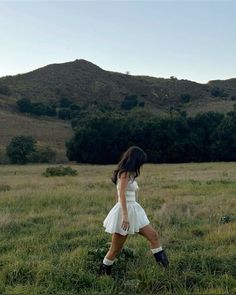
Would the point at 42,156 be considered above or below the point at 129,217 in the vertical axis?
below

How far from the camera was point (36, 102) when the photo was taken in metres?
98.0

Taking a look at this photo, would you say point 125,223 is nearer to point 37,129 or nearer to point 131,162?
point 131,162

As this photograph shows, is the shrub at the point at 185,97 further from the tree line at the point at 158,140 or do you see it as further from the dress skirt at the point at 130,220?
the dress skirt at the point at 130,220

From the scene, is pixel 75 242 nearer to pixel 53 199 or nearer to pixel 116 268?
pixel 116 268

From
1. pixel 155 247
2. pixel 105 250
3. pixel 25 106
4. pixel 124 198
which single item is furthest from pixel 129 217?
pixel 25 106

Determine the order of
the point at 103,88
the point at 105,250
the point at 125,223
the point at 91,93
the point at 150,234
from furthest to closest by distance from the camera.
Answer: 1. the point at 103,88
2. the point at 91,93
3. the point at 105,250
4. the point at 150,234
5. the point at 125,223

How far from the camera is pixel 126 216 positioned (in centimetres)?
584

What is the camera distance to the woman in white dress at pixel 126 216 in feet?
19.5

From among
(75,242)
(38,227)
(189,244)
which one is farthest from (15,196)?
(189,244)

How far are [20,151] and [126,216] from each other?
1913 inches

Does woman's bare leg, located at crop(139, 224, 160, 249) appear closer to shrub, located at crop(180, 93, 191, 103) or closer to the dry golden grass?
the dry golden grass

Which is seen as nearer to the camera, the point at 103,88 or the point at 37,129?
the point at 37,129

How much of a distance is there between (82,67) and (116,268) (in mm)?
130278

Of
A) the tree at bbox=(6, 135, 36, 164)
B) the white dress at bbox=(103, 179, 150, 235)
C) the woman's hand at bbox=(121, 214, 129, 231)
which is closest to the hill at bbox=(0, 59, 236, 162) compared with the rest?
the tree at bbox=(6, 135, 36, 164)
